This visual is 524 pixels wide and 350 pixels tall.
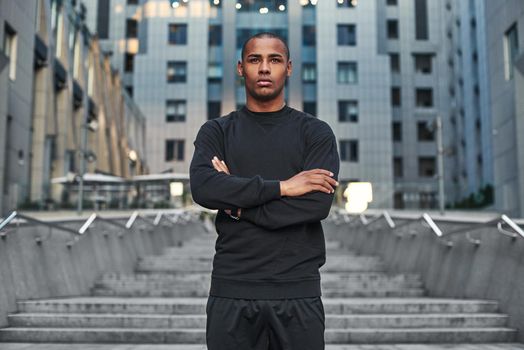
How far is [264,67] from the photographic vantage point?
2422mm

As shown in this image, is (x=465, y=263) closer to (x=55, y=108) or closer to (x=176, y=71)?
(x=55, y=108)

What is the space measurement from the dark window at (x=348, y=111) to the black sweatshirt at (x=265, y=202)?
41235mm

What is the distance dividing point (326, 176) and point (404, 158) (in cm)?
4792

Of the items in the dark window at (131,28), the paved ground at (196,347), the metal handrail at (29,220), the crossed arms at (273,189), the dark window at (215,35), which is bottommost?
the paved ground at (196,347)

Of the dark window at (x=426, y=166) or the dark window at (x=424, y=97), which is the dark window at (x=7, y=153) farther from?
the dark window at (x=424, y=97)

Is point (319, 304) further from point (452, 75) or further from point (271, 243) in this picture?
point (452, 75)

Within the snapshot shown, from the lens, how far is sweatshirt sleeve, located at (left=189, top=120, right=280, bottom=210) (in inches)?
91.0

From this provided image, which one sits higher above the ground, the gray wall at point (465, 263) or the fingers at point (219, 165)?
the fingers at point (219, 165)

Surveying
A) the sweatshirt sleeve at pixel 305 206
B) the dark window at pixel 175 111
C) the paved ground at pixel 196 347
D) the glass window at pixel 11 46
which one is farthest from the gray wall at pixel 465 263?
the dark window at pixel 175 111

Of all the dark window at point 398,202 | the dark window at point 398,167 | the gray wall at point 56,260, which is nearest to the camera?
the gray wall at point 56,260

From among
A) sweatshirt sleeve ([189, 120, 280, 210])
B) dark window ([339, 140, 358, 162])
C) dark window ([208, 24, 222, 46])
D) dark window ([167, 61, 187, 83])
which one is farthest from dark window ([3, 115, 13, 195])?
dark window ([339, 140, 358, 162])

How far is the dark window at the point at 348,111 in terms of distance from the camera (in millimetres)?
43219

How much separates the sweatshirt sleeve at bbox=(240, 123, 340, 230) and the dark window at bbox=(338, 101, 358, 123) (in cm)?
4123

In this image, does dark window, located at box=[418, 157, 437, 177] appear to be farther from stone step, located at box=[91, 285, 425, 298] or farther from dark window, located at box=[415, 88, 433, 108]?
stone step, located at box=[91, 285, 425, 298]
